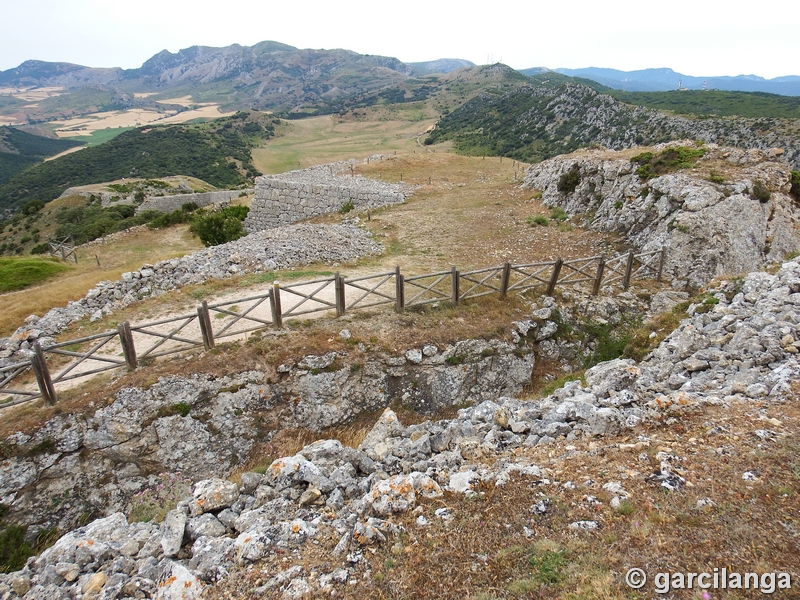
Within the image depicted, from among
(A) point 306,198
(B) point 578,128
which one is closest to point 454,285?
(A) point 306,198

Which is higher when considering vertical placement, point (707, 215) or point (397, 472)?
point (707, 215)

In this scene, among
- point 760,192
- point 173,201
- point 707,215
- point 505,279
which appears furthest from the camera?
point 173,201

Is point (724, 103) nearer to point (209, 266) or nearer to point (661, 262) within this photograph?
point (661, 262)

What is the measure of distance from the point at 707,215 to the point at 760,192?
3.10 m

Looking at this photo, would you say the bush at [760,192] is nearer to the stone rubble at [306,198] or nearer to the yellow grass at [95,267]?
the stone rubble at [306,198]

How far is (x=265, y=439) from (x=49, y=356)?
5866mm

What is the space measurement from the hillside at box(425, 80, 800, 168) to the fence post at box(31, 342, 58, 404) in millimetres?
59402

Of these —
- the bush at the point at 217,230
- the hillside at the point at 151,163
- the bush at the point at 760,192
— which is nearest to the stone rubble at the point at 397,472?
the bush at the point at 760,192

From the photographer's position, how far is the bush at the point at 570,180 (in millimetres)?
21189

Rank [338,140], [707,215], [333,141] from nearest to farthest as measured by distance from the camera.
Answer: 1. [707,215]
2. [333,141]
3. [338,140]

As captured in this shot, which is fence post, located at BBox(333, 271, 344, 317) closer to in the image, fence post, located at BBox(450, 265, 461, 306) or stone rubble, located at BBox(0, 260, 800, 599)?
fence post, located at BBox(450, 265, 461, 306)

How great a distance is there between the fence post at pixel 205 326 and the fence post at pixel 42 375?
9.35 feet

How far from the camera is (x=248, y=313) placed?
10906mm

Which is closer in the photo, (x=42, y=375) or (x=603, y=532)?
(x=603, y=532)
